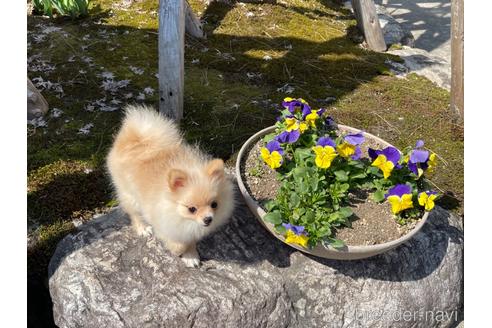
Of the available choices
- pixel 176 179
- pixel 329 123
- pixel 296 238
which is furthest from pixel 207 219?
pixel 329 123

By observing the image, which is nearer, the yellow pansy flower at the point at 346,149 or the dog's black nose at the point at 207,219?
the dog's black nose at the point at 207,219

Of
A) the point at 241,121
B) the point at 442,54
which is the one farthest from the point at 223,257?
the point at 442,54

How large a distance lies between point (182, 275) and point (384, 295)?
1443 mm

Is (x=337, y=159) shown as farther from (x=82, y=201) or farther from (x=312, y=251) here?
(x=82, y=201)

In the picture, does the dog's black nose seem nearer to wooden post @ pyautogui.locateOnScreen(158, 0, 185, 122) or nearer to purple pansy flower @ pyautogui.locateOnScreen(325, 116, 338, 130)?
purple pansy flower @ pyautogui.locateOnScreen(325, 116, 338, 130)

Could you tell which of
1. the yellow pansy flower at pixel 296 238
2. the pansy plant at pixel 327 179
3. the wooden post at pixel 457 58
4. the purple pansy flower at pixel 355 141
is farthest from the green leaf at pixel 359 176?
the wooden post at pixel 457 58

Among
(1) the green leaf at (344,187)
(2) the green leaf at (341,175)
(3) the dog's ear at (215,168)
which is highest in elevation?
(3) the dog's ear at (215,168)

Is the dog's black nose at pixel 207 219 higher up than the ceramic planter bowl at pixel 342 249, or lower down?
higher up

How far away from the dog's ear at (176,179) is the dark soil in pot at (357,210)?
0.69 metres

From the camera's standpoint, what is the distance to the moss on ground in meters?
3.92

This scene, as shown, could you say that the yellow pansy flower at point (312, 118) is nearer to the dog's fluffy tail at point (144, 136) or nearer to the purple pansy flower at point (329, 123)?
the purple pansy flower at point (329, 123)

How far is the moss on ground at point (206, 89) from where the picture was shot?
392 centimetres

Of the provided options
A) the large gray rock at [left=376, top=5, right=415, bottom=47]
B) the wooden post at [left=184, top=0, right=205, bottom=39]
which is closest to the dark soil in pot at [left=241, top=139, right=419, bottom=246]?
the wooden post at [left=184, top=0, right=205, bottom=39]

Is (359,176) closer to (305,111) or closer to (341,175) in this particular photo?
(341,175)
